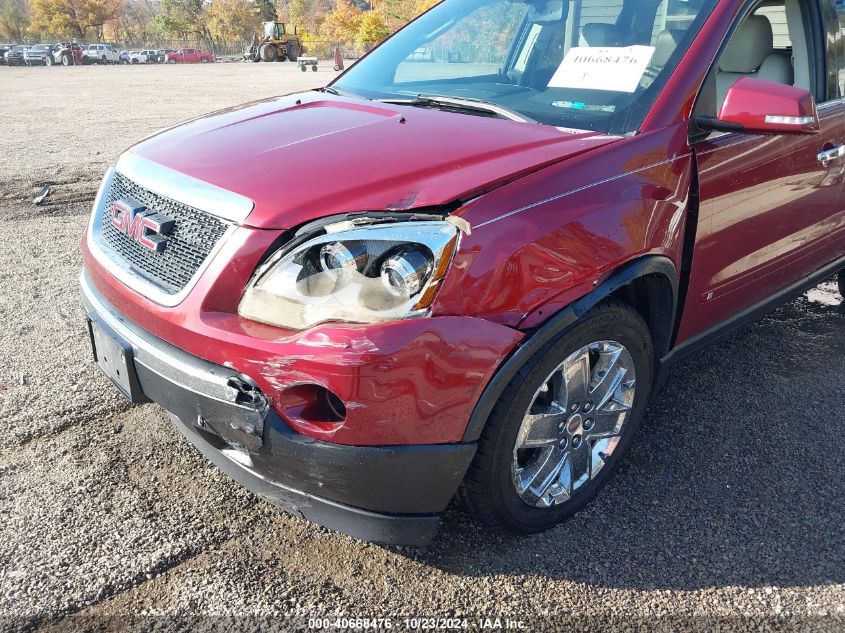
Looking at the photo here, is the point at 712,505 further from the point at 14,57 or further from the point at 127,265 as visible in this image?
the point at 14,57

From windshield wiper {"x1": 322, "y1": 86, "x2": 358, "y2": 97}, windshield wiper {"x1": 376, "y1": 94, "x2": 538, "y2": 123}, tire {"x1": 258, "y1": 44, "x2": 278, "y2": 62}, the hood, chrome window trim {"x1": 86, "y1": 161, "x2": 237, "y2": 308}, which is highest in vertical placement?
windshield wiper {"x1": 376, "y1": 94, "x2": 538, "y2": 123}

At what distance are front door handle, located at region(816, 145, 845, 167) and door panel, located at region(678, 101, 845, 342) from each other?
0.07 ft

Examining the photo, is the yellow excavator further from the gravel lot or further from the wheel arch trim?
the wheel arch trim

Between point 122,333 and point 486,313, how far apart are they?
1.21 meters

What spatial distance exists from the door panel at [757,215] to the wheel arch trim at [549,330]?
0.42 metres

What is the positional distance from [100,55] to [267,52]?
1909 centimetres

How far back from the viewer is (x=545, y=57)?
3.06 metres

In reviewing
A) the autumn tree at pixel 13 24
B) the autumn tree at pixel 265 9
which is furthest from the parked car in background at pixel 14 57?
the autumn tree at pixel 265 9

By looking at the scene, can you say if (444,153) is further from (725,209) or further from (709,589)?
(709,589)

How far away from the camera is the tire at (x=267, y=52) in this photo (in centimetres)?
4987

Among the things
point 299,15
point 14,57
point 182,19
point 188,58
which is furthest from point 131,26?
point 14,57

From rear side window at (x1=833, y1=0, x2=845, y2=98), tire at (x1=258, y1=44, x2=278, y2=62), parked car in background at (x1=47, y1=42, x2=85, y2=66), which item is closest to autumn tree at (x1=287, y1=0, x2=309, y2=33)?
parked car in background at (x1=47, y1=42, x2=85, y2=66)

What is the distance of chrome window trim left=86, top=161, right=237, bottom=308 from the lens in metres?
2.04

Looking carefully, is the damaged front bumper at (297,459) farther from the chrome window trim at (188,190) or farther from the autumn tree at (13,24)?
the autumn tree at (13,24)
